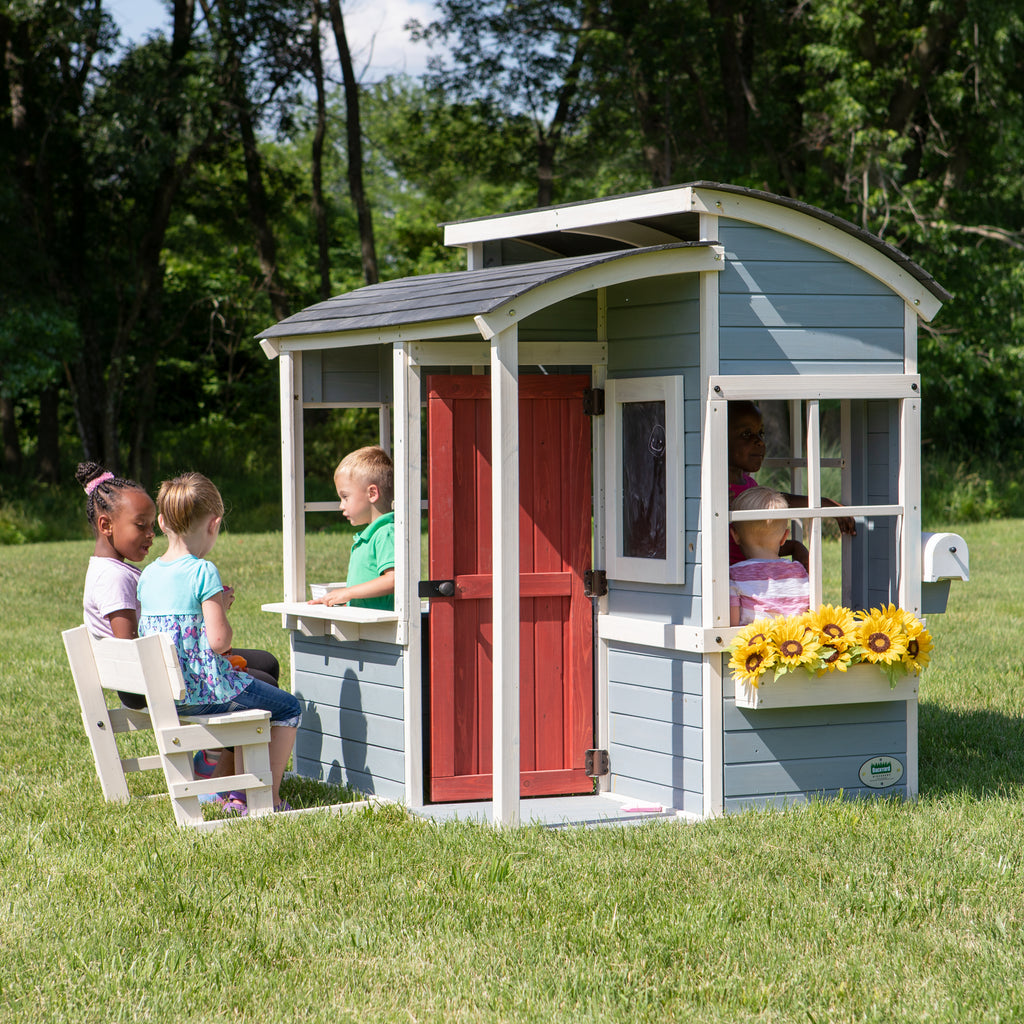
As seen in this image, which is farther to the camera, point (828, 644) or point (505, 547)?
point (828, 644)

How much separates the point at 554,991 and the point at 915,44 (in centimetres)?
2336

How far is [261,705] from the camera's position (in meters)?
6.31

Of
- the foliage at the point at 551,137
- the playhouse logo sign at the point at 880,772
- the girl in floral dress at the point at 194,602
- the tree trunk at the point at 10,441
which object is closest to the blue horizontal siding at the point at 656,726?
the playhouse logo sign at the point at 880,772

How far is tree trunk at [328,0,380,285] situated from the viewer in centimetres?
2577

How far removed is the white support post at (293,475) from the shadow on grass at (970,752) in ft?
11.1

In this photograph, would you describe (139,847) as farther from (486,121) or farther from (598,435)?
(486,121)

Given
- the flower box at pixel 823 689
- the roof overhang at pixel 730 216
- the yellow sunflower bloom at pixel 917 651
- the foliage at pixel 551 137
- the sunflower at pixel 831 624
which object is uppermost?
the foliage at pixel 551 137

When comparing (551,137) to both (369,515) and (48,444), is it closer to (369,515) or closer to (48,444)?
(48,444)

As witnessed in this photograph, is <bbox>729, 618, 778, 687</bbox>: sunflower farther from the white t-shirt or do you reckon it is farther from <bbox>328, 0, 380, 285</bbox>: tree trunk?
<bbox>328, 0, 380, 285</bbox>: tree trunk

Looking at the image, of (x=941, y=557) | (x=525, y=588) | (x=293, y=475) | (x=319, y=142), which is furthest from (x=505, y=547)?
(x=319, y=142)

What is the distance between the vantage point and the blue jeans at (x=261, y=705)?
6164mm

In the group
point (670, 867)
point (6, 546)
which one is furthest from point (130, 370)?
point (670, 867)

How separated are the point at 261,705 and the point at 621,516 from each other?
1945mm

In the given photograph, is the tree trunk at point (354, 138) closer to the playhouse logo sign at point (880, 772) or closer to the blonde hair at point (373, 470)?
the blonde hair at point (373, 470)
